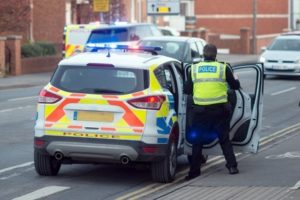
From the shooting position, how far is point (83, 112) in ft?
32.2

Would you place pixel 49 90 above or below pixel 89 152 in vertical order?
above

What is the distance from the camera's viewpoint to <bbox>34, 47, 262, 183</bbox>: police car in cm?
967

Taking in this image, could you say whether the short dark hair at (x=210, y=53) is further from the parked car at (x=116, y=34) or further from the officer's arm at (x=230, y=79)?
the parked car at (x=116, y=34)

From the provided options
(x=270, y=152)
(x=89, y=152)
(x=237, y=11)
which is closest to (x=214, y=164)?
(x=270, y=152)

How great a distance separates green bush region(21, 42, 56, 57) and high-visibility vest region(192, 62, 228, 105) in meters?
24.8

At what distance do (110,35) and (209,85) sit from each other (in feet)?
62.3

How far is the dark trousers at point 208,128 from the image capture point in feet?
33.4

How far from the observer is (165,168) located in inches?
393

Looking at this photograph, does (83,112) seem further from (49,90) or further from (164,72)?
(164,72)

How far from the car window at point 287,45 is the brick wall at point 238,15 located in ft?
120

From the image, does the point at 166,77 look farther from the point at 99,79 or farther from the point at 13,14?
the point at 13,14

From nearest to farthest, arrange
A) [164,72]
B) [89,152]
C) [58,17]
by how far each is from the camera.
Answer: [89,152] → [164,72] → [58,17]

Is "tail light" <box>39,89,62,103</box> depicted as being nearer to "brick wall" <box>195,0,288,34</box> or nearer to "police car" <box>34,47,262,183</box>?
"police car" <box>34,47,262,183</box>

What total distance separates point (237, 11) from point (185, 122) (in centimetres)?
5865
